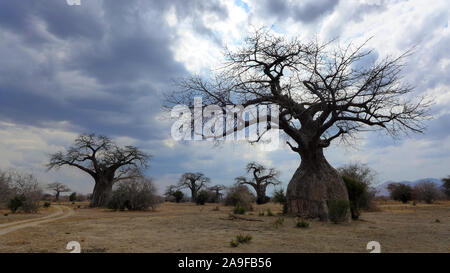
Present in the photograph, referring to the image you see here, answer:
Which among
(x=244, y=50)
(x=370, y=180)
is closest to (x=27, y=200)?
(x=244, y=50)

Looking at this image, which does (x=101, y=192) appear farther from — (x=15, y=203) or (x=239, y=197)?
(x=239, y=197)

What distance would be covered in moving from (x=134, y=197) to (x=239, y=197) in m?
8.34

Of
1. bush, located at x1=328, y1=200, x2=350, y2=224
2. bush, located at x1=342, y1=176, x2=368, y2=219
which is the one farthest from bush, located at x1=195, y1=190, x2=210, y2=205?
bush, located at x1=328, y1=200, x2=350, y2=224

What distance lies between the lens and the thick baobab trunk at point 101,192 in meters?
26.3

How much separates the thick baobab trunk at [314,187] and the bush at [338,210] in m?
0.45

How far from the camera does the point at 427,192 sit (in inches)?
1184

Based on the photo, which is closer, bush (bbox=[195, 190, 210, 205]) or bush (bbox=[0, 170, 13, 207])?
bush (bbox=[0, 170, 13, 207])

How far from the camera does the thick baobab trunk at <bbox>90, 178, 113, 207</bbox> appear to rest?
86.3 feet

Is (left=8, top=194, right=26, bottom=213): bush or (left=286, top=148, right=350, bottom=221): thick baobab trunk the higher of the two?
(left=286, top=148, right=350, bottom=221): thick baobab trunk

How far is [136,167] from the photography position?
27.0m

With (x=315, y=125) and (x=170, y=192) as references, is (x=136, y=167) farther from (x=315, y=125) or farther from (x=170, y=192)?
(x=170, y=192)

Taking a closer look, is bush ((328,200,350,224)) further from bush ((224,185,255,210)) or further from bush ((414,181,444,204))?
bush ((414,181,444,204))

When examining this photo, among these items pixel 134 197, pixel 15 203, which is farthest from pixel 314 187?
pixel 15 203

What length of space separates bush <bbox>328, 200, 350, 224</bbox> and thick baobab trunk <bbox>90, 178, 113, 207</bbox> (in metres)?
22.7
